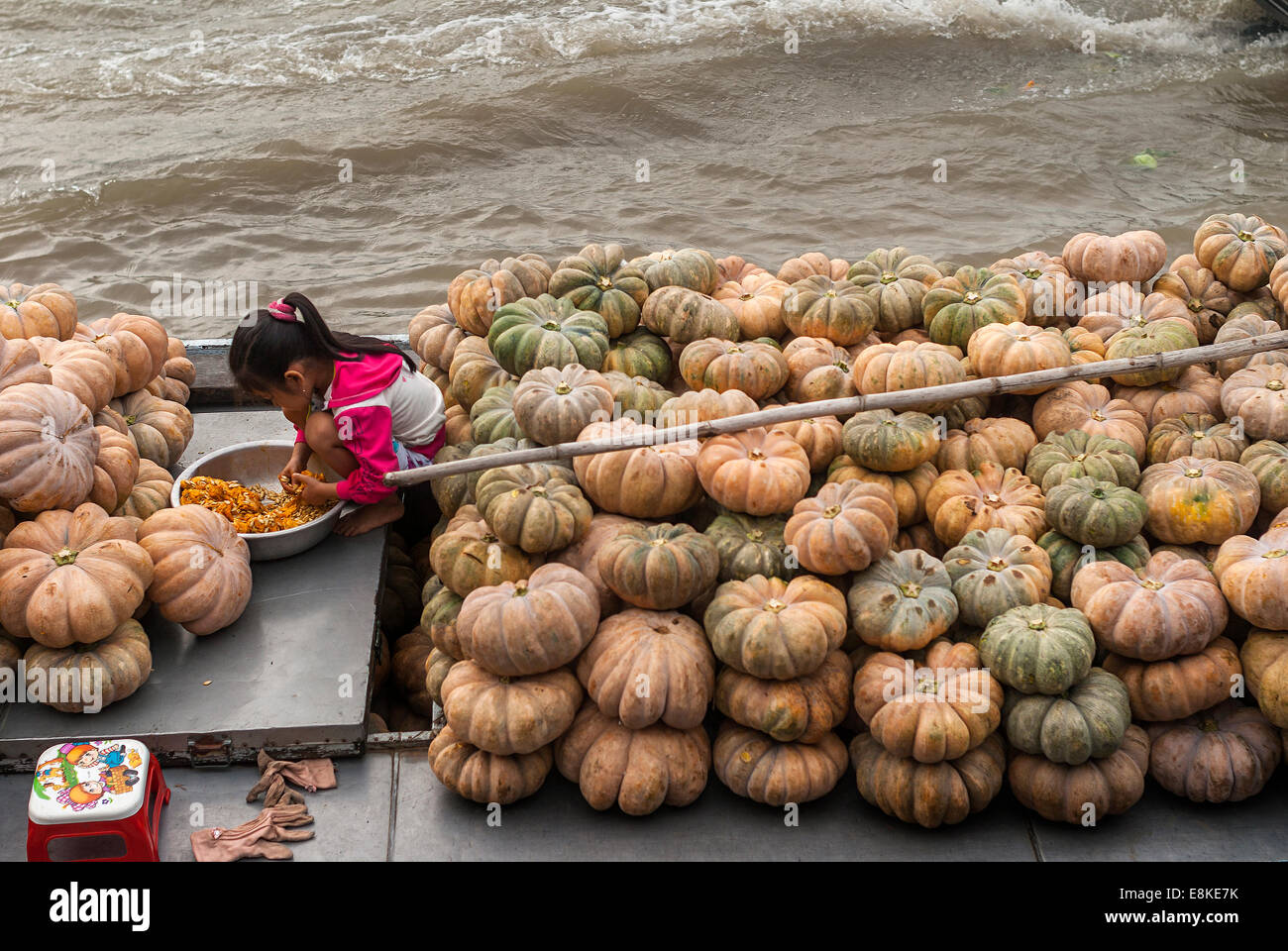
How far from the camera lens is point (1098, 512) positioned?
4.19 metres

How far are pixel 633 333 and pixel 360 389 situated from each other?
51.4 inches

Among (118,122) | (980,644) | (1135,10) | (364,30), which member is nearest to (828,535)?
(980,644)

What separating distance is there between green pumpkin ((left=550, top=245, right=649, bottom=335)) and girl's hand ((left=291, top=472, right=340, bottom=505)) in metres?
1.41

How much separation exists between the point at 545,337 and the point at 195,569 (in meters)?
1.76

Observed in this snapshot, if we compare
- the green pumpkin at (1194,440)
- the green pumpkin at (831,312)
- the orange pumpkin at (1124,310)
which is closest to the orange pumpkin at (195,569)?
the green pumpkin at (831,312)

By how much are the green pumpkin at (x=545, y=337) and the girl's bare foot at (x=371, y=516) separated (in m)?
0.81

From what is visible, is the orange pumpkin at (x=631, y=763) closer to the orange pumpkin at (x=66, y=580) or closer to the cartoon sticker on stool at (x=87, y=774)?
the cartoon sticker on stool at (x=87, y=774)

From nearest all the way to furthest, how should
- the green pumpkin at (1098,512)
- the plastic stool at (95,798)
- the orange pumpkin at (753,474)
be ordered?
the plastic stool at (95,798), the green pumpkin at (1098,512), the orange pumpkin at (753,474)

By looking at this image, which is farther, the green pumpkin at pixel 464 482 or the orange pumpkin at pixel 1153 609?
the green pumpkin at pixel 464 482

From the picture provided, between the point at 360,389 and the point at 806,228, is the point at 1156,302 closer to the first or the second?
the point at 360,389

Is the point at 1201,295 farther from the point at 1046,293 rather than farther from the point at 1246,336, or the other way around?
the point at 1046,293

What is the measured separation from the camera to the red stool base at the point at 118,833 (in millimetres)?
3547

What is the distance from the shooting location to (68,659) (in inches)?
162

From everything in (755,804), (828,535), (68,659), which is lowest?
(755,804)
